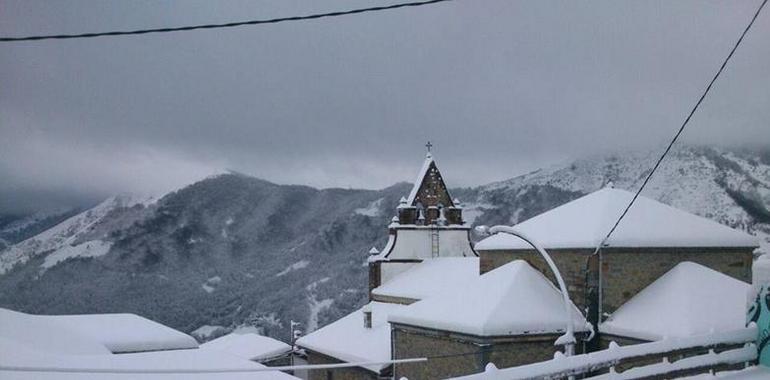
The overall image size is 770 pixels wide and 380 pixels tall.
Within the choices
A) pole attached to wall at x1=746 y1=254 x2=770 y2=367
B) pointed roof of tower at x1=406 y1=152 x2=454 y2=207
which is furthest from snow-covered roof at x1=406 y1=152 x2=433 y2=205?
pole attached to wall at x1=746 y1=254 x2=770 y2=367

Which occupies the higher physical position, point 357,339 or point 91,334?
point 91,334

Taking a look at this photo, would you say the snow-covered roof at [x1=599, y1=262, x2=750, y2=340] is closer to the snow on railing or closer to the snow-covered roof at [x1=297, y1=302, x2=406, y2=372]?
the snow on railing

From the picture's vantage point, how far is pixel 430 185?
128ft

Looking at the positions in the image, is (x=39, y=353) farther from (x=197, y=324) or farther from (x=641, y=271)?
(x=197, y=324)

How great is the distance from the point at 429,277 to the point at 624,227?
46.4 ft

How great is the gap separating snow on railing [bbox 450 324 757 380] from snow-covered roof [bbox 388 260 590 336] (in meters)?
7.96

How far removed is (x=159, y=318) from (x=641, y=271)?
7652cm

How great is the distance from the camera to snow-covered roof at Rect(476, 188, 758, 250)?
19.2 meters

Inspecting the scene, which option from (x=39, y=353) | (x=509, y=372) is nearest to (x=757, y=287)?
(x=509, y=372)

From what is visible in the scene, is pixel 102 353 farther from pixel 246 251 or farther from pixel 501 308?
pixel 246 251

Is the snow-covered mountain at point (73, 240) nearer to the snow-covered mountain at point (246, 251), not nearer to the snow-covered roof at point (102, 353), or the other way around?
the snow-covered mountain at point (246, 251)

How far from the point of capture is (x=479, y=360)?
17125 mm

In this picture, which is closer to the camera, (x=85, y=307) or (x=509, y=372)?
(x=509, y=372)

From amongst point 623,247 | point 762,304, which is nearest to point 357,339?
point 623,247
